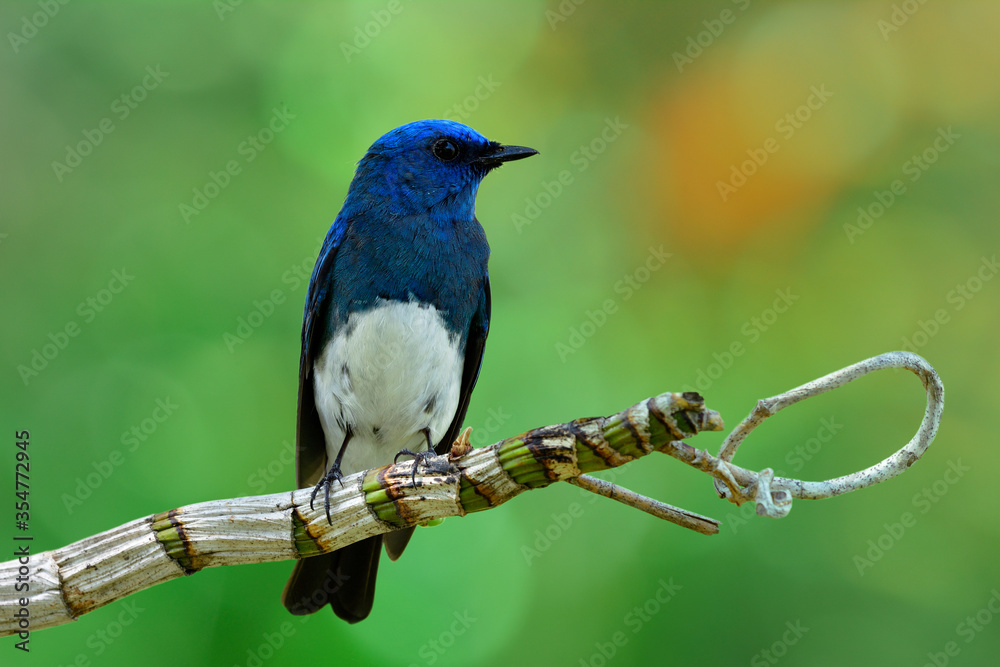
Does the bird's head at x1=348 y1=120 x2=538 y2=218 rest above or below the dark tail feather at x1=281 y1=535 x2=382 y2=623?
above

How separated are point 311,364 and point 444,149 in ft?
3.96

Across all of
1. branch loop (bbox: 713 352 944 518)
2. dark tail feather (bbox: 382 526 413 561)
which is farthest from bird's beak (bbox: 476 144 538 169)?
branch loop (bbox: 713 352 944 518)

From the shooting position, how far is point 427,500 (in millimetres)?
2482

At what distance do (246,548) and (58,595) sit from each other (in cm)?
58

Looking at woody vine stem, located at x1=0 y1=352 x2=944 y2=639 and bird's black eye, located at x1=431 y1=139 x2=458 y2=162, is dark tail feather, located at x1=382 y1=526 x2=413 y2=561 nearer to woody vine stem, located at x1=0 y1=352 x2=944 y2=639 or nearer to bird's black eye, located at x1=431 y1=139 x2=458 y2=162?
woody vine stem, located at x1=0 y1=352 x2=944 y2=639

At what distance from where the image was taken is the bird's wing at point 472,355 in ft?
13.4

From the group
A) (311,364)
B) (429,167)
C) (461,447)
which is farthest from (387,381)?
(461,447)

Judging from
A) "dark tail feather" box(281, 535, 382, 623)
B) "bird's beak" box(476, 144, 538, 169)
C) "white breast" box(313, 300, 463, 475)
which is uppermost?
"bird's beak" box(476, 144, 538, 169)

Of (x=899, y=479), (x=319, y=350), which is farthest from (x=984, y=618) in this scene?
(x=319, y=350)

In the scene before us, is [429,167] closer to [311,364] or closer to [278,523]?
[311,364]

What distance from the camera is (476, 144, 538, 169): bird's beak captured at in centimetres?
410

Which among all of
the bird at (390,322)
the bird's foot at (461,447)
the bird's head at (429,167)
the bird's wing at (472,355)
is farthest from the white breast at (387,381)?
the bird's foot at (461,447)

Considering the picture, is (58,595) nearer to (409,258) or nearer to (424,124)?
(409,258)

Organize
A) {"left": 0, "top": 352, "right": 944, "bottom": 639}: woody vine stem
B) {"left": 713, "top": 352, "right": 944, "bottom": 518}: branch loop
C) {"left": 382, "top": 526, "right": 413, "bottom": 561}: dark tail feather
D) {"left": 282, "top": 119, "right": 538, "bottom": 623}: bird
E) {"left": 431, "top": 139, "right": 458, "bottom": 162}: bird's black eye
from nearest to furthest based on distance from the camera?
1. {"left": 713, "top": 352, "right": 944, "bottom": 518}: branch loop
2. {"left": 0, "top": 352, "right": 944, "bottom": 639}: woody vine stem
3. {"left": 282, "top": 119, "right": 538, "bottom": 623}: bird
4. {"left": 382, "top": 526, "right": 413, "bottom": 561}: dark tail feather
5. {"left": 431, "top": 139, "right": 458, "bottom": 162}: bird's black eye
